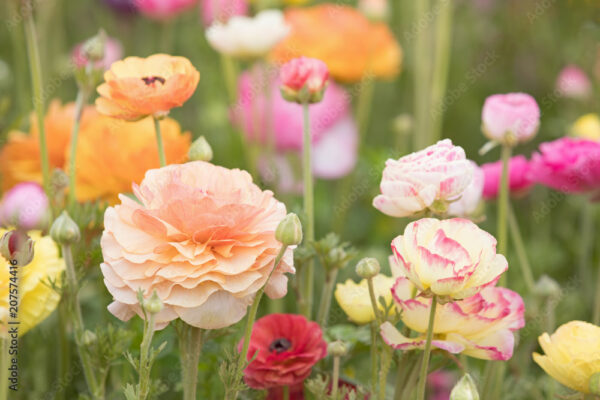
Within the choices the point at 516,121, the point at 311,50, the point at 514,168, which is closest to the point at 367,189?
the point at 311,50

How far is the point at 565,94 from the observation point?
1.54m

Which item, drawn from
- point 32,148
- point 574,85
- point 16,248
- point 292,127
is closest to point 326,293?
point 16,248

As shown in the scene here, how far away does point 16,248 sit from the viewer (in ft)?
1.80

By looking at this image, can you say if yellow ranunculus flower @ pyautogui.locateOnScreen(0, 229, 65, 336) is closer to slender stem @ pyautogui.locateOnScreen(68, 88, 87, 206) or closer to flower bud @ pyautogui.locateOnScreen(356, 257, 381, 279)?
slender stem @ pyautogui.locateOnScreen(68, 88, 87, 206)

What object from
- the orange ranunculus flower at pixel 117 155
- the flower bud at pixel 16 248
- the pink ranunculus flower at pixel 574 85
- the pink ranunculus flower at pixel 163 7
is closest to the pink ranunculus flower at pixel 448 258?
the flower bud at pixel 16 248

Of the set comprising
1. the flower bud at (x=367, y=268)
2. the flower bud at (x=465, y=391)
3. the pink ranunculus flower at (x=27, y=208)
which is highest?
the flower bud at (x=367, y=268)

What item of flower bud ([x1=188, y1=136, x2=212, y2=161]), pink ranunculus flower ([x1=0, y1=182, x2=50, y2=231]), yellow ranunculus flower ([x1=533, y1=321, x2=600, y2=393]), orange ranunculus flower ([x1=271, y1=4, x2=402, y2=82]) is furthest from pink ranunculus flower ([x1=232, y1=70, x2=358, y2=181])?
yellow ranunculus flower ([x1=533, y1=321, x2=600, y2=393])

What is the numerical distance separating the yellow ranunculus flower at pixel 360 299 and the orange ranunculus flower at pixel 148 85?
20 centimetres

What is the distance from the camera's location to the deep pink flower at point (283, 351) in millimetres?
625

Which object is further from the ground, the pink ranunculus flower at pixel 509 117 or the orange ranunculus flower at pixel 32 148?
the pink ranunculus flower at pixel 509 117

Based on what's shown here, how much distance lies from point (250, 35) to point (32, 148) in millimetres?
324

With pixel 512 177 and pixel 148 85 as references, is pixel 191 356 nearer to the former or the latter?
pixel 148 85

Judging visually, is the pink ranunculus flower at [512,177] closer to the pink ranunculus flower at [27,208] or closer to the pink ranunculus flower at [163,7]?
the pink ranunculus flower at [27,208]

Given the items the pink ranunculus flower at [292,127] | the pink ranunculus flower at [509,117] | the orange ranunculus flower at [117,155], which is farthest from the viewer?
the pink ranunculus flower at [292,127]
